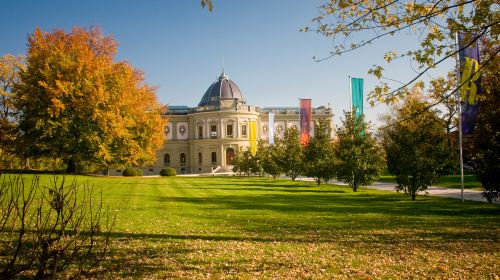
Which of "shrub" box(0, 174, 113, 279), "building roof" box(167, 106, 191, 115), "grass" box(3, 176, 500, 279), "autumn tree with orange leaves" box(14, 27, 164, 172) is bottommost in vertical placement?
"grass" box(3, 176, 500, 279)

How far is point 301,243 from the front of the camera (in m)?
8.44

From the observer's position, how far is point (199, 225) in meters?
10.6

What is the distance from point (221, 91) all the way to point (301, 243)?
6344 centimetres

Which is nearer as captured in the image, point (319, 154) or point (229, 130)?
point (319, 154)

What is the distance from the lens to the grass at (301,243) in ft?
20.8

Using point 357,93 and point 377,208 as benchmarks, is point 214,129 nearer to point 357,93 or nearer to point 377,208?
point 357,93

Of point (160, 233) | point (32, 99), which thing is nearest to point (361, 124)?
point (160, 233)

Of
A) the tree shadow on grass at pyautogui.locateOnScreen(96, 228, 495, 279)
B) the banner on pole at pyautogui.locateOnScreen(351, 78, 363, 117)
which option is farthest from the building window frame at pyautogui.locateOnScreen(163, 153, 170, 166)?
the tree shadow on grass at pyautogui.locateOnScreen(96, 228, 495, 279)

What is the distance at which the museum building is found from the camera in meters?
65.1

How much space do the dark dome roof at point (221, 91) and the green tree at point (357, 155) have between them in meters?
46.3

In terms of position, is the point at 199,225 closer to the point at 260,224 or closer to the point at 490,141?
the point at 260,224

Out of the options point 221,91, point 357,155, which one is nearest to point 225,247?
point 357,155

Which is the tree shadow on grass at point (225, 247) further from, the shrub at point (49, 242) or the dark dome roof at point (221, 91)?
the dark dome roof at point (221, 91)

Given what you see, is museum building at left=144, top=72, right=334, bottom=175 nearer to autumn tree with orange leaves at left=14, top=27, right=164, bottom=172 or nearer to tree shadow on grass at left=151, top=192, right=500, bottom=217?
autumn tree with orange leaves at left=14, top=27, right=164, bottom=172
